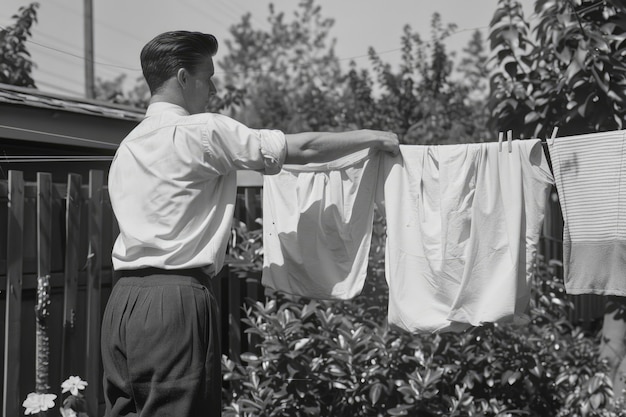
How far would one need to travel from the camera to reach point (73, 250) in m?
3.50

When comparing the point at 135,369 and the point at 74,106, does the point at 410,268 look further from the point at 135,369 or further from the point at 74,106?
the point at 74,106

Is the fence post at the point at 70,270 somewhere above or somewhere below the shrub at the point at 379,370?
above

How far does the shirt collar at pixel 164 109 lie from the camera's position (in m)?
2.64

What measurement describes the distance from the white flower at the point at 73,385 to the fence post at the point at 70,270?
14 cm

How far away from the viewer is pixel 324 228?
3.35 m

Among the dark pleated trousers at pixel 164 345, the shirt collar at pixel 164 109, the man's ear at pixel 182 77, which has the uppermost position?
the man's ear at pixel 182 77

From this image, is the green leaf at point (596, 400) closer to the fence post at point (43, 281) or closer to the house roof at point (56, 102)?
the fence post at point (43, 281)

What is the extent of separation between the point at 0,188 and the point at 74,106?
70.3 inches

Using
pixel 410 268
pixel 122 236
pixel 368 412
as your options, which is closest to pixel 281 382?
pixel 368 412

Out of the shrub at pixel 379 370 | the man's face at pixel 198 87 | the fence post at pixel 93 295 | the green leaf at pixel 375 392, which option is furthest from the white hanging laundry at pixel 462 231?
the fence post at pixel 93 295

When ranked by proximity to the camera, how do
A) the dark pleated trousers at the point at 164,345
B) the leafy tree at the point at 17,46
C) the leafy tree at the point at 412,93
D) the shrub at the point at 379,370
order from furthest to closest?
the leafy tree at the point at 412,93 → the leafy tree at the point at 17,46 → the shrub at the point at 379,370 → the dark pleated trousers at the point at 164,345

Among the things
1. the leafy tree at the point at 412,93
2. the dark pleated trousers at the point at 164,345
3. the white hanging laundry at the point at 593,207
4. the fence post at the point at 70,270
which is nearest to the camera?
the dark pleated trousers at the point at 164,345

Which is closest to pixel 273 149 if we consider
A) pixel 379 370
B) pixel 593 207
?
pixel 593 207

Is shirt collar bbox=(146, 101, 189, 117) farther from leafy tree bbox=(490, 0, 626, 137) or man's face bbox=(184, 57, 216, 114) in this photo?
leafy tree bbox=(490, 0, 626, 137)
